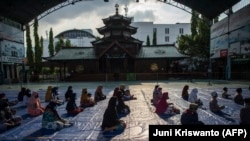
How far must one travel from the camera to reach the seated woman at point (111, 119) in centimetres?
865

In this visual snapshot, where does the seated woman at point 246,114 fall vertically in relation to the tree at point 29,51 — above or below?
below

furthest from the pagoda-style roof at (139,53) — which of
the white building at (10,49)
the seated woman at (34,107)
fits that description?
the seated woman at (34,107)

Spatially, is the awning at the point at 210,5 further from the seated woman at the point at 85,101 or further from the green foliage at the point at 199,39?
the seated woman at the point at 85,101

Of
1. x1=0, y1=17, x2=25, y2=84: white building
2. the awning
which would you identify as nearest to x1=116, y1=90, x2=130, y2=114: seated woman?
the awning

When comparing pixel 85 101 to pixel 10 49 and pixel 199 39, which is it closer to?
pixel 10 49

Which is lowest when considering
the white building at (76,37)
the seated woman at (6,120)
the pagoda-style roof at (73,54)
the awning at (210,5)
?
the seated woman at (6,120)

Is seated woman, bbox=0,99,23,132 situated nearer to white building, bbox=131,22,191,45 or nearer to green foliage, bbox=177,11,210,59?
green foliage, bbox=177,11,210,59

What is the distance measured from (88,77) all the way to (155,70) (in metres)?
11.7

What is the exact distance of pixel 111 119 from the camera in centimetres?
878

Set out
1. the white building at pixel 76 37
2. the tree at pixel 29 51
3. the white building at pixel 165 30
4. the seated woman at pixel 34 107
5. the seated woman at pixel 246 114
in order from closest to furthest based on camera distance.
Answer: the seated woman at pixel 246 114
the seated woman at pixel 34 107
the tree at pixel 29 51
the white building at pixel 165 30
the white building at pixel 76 37

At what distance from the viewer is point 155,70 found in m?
40.2

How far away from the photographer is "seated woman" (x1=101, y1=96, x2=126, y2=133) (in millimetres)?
8648

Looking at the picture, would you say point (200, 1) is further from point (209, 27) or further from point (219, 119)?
point (219, 119)

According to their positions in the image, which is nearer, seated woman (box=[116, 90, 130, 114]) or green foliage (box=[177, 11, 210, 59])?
seated woman (box=[116, 90, 130, 114])
